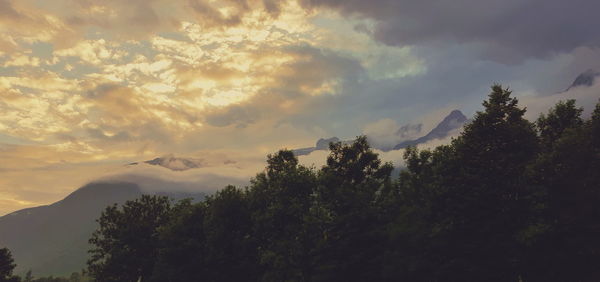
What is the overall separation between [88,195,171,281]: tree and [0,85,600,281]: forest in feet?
37.0

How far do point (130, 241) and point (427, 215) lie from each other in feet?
189

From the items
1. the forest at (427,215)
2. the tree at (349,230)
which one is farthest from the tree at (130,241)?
the tree at (349,230)

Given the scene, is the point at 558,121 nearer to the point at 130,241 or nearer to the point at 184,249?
the point at 184,249

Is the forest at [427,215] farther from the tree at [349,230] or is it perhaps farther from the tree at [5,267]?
the tree at [5,267]

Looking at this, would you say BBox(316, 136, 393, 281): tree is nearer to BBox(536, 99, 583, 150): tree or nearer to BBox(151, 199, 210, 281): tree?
BBox(536, 99, 583, 150): tree

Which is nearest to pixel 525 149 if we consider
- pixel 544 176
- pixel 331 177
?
pixel 544 176

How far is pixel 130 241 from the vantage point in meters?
87.1

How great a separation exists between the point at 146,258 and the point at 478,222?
61441 mm

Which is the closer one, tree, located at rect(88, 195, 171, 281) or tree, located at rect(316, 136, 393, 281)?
tree, located at rect(316, 136, 393, 281)

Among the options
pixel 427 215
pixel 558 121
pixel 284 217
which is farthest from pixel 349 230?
pixel 558 121

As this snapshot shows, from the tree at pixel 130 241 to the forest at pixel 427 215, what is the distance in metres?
11.3

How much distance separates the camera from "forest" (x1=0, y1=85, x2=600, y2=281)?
43.5m

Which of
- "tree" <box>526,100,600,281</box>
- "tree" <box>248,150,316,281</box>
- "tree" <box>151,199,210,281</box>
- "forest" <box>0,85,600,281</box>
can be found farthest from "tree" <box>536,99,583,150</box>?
"tree" <box>151,199,210,281</box>

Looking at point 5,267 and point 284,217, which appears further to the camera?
point 5,267
